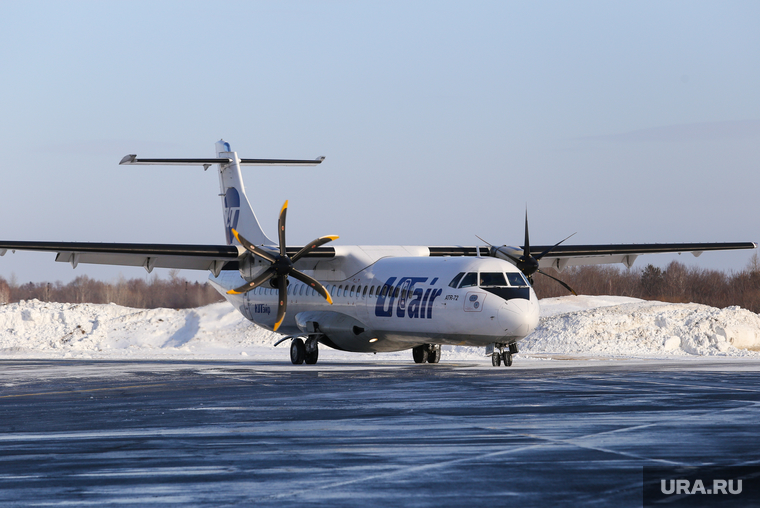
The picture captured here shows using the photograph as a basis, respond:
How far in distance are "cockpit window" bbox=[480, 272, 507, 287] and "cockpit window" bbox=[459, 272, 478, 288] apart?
0.16 m

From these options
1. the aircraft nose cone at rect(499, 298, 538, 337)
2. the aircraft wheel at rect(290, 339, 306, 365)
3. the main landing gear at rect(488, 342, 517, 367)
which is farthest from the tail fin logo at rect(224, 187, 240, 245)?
the aircraft nose cone at rect(499, 298, 538, 337)

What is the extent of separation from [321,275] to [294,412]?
15.6 meters

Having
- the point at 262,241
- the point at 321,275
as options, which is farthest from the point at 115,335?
the point at 321,275

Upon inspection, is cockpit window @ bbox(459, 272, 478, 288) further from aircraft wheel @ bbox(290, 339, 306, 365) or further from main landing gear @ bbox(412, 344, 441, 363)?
aircraft wheel @ bbox(290, 339, 306, 365)

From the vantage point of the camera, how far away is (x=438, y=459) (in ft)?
28.1

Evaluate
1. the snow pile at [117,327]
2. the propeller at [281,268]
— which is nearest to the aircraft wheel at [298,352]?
the propeller at [281,268]

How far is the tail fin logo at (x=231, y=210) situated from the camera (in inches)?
1312

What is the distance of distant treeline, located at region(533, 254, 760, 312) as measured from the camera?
7188 cm

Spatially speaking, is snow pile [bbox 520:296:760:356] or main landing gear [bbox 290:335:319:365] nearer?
main landing gear [bbox 290:335:319:365]

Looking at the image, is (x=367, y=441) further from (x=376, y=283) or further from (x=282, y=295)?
(x=282, y=295)

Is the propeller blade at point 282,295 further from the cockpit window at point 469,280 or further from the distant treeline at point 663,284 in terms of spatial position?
the distant treeline at point 663,284

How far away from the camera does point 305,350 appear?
27.6m

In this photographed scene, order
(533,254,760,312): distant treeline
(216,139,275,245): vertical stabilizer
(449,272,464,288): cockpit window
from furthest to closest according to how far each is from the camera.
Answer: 1. (533,254,760,312): distant treeline
2. (216,139,275,245): vertical stabilizer
3. (449,272,464,288): cockpit window

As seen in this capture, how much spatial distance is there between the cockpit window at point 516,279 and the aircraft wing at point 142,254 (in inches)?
335
